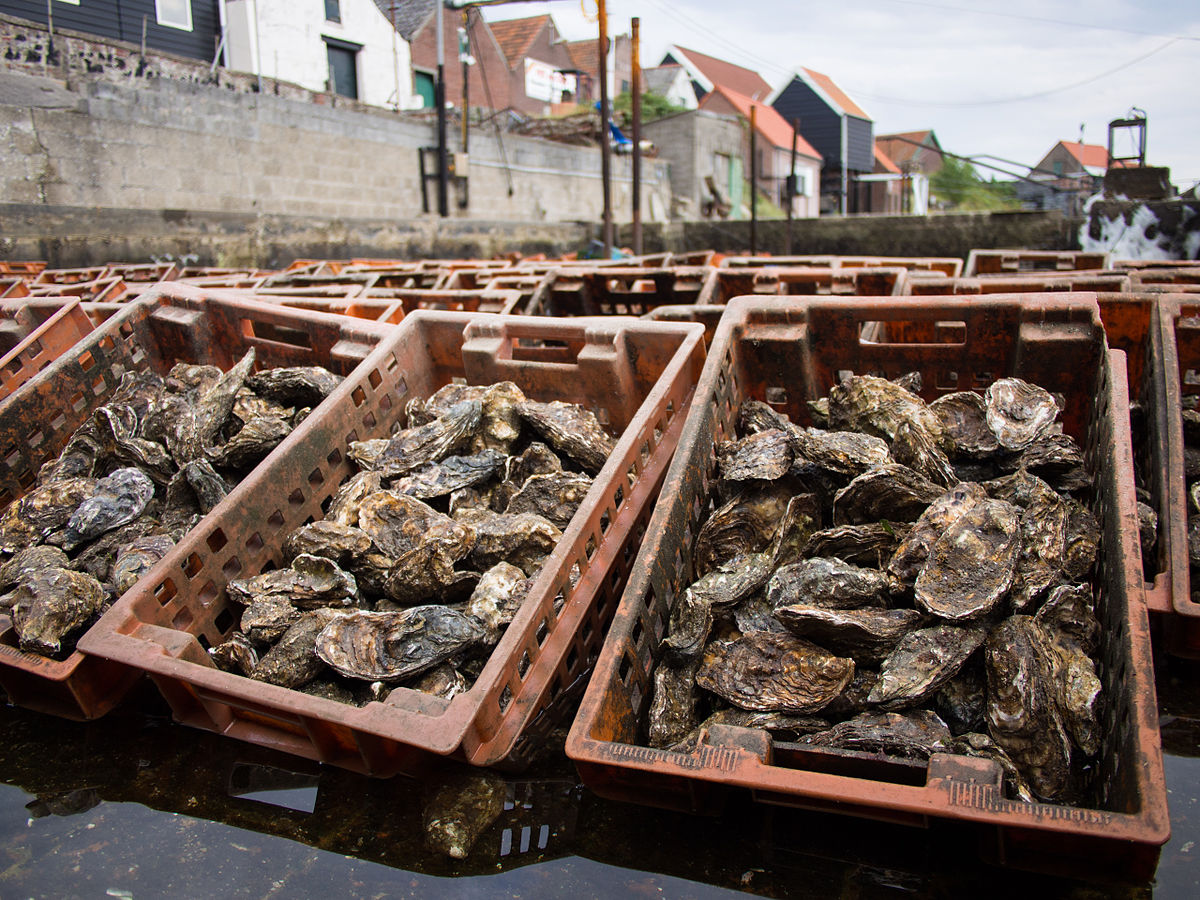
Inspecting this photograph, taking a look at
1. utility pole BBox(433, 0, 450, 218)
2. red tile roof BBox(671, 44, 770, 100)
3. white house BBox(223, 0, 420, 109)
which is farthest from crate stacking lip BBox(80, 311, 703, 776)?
red tile roof BBox(671, 44, 770, 100)

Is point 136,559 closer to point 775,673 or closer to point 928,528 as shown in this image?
point 775,673

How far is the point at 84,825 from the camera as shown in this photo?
180 centimetres

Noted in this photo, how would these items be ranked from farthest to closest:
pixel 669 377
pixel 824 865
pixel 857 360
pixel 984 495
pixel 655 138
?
pixel 655 138, pixel 857 360, pixel 669 377, pixel 984 495, pixel 824 865

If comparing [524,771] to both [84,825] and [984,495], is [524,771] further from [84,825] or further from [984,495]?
[984,495]

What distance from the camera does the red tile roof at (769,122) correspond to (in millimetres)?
44025

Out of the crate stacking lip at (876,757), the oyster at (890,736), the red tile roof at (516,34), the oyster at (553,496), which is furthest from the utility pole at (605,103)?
the red tile roof at (516,34)

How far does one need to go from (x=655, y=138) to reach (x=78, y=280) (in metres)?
26.8

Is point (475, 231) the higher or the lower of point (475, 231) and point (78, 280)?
the higher

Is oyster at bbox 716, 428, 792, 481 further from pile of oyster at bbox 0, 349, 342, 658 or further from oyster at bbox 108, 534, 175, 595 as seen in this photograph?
oyster at bbox 108, 534, 175, 595

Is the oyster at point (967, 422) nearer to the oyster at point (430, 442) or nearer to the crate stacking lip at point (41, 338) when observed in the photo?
the oyster at point (430, 442)

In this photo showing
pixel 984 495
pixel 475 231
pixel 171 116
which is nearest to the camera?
pixel 984 495

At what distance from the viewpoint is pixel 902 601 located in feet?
6.40

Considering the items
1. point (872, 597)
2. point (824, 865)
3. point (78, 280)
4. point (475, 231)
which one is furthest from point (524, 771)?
point (475, 231)

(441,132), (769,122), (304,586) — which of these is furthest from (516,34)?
(304,586)
